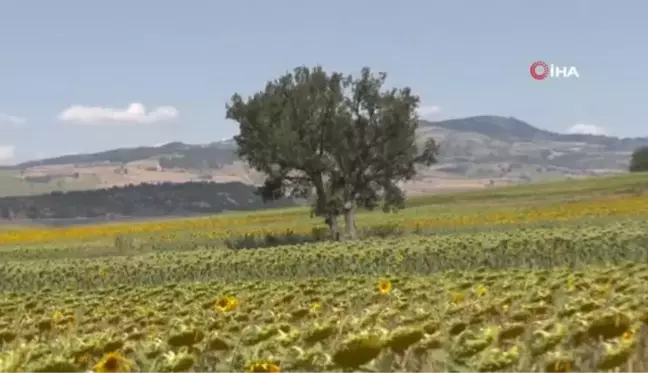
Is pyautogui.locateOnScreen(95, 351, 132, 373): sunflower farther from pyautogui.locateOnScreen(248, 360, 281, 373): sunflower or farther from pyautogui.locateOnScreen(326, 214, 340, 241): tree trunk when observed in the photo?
pyautogui.locateOnScreen(326, 214, 340, 241): tree trunk

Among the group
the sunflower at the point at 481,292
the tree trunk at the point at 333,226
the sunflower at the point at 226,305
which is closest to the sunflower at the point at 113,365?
the sunflower at the point at 226,305

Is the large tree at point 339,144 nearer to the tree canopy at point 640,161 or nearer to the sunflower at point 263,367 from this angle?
the sunflower at point 263,367

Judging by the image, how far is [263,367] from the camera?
3.62 m

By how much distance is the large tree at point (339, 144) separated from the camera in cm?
4962

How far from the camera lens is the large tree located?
49.6 metres

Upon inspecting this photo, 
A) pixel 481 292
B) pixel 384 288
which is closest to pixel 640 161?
pixel 384 288

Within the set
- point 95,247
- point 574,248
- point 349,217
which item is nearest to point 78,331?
point 574,248

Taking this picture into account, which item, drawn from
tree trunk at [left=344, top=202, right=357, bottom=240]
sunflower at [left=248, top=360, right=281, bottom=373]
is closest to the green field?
sunflower at [left=248, top=360, right=281, bottom=373]

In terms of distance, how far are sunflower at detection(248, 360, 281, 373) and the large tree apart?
4518cm

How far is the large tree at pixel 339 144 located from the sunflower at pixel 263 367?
45176 millimetres

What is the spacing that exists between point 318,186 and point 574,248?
79.2 ft

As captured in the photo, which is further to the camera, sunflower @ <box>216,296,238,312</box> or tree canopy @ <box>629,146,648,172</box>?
tree canopy @ <box>629,146,648,172</box>

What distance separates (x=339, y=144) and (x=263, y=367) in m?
46.1

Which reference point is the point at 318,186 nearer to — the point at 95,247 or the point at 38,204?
the point at 95,247
